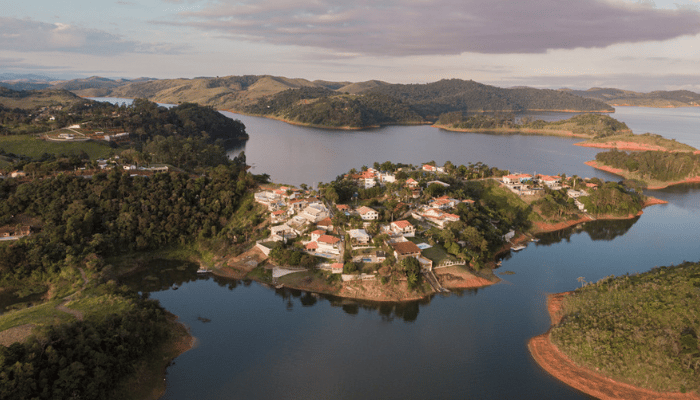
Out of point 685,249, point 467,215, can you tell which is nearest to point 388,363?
point 467,215

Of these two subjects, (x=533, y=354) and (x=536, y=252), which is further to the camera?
(x=536, y=252)

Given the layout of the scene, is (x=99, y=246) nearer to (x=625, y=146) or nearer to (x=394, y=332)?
(x=394, y=332)

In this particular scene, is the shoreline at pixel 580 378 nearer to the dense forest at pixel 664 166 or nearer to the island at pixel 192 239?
the island at pixel 192 239

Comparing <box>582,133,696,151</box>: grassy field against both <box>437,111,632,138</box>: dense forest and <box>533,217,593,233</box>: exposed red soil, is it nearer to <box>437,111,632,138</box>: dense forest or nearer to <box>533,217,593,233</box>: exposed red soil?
<box>437,111,632,138</box>: dense forest

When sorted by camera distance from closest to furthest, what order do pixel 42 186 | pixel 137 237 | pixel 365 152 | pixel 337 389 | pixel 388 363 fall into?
pixel 337 389, pixel 388 363, pixel 137 237, pixel 42 186, pixel 365 152

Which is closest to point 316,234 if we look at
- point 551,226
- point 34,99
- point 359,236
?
point 359,236

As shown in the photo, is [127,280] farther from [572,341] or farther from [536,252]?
[536,252]
